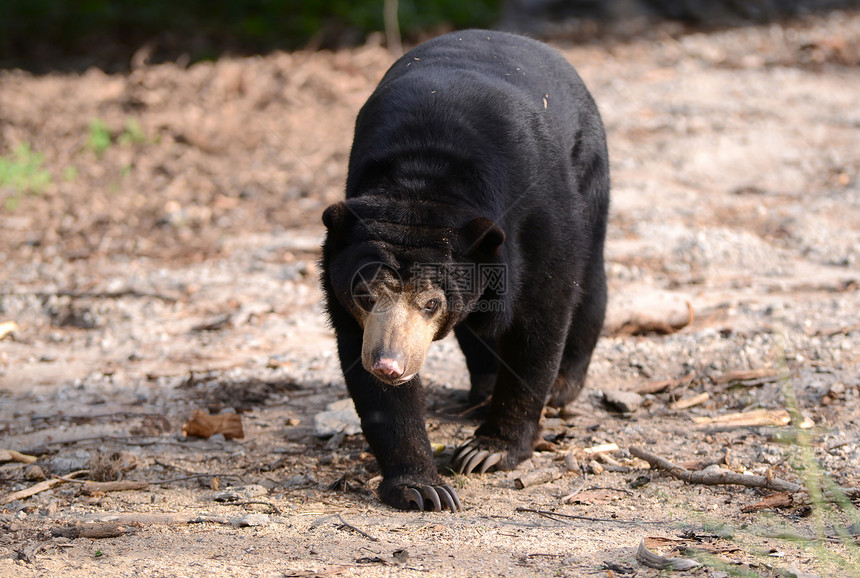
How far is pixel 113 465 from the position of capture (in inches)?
164

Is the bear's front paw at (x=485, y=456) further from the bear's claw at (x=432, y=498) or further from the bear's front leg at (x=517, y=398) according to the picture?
the bear's claw at (x=432, y=498)

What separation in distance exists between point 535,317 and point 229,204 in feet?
17.8

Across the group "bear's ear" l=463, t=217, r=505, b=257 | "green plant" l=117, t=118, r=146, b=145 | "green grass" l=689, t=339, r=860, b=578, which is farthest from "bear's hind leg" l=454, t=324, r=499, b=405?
"green plant" l=117, t=118, r=146, b=145

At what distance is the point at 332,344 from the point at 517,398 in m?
1.90

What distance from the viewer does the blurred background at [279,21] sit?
47.3 ft

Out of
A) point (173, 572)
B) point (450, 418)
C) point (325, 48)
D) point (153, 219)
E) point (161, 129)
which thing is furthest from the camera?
point (325, 48)

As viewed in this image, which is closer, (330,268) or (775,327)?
(330,268)

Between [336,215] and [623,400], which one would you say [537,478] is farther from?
[336,215]

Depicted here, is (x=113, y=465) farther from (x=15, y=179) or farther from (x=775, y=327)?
(x=15, y=179)

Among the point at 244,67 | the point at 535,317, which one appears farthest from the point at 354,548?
the point at 244,67

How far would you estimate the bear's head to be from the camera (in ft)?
11.2

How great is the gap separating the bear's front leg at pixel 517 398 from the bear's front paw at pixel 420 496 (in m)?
0.40

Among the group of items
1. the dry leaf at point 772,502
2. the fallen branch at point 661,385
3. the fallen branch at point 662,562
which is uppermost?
the fallen branch at point 662,562

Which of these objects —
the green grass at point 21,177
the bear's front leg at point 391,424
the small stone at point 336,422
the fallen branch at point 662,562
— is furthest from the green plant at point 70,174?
the fallen branch at point 662,562
